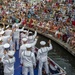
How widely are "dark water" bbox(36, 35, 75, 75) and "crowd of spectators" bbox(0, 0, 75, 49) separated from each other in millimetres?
602

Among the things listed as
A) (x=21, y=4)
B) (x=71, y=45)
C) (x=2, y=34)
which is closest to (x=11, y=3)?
(x=21, y=4)

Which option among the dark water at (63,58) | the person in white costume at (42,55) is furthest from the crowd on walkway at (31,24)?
the dark water at (63,58)

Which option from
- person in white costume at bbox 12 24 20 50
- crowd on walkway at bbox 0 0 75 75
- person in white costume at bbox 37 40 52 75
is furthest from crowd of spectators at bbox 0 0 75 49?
person in white costume at bbox 37 40 52 75

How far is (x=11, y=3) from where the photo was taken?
24922 millimetres

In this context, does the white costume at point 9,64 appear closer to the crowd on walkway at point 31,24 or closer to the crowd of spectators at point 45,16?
the crowd on walkway at point 31,24

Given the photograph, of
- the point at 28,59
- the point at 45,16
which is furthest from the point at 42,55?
the point at 45,16

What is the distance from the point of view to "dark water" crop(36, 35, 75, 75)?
13196 mm

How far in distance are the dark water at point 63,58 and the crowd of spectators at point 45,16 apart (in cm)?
60

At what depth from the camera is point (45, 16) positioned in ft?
67.5

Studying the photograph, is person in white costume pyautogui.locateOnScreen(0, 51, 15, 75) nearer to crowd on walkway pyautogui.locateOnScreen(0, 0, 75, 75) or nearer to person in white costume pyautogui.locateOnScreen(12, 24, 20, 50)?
crowd on walkway pyautogui.locateOnScreen(0, 0, 75, 75)

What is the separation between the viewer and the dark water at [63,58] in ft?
43.3

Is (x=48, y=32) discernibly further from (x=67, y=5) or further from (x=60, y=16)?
(x=67, y=5)

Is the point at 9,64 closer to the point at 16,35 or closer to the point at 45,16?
the point at 16,35

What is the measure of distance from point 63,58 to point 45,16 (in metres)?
6.69
